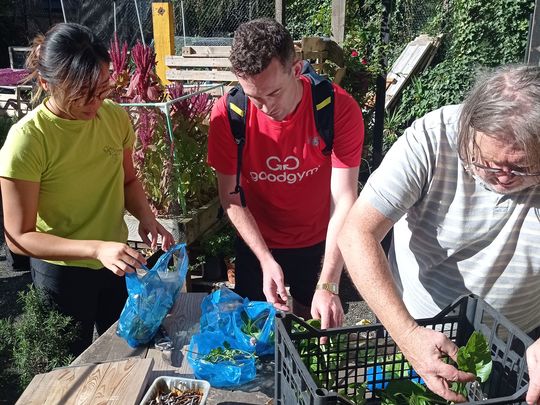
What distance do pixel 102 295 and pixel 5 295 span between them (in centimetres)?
247

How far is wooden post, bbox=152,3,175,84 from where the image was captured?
764 centimetres

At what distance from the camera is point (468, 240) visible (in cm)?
149

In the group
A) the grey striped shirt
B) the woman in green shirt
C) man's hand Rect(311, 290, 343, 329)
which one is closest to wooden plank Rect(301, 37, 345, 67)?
the woman in green shirt

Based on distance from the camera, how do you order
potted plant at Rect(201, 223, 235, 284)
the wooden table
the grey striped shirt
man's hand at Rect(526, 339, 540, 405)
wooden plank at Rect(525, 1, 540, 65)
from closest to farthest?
man's hand at Rect(526, 339, 540, 405) → the grey striped shirt → the wooden table → wooden plank at Rect(525, 1, 540, 65) → potted plant at Rect(201, 223, 235, 284)

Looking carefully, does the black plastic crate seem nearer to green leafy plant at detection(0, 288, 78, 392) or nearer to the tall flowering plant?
green leafy plant at detection(0, 288, 78, 392)

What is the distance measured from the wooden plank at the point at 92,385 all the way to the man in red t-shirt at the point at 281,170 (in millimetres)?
534

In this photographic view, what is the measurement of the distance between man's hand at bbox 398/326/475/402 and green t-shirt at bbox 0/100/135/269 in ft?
4.33

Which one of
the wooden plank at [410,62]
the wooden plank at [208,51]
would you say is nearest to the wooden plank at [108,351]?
the wooden plank at [208,51]

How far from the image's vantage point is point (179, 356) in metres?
1.73

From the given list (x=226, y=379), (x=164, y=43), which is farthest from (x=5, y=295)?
(x=164, y=43)

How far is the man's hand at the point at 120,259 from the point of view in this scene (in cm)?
169

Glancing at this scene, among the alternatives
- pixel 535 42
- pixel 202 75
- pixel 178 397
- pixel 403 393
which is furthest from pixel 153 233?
pixel 202 75

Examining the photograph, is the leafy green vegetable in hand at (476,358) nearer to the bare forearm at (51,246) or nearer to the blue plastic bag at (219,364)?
the blue plastic bag at (219,364)

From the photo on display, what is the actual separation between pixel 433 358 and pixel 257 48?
3.98ft
